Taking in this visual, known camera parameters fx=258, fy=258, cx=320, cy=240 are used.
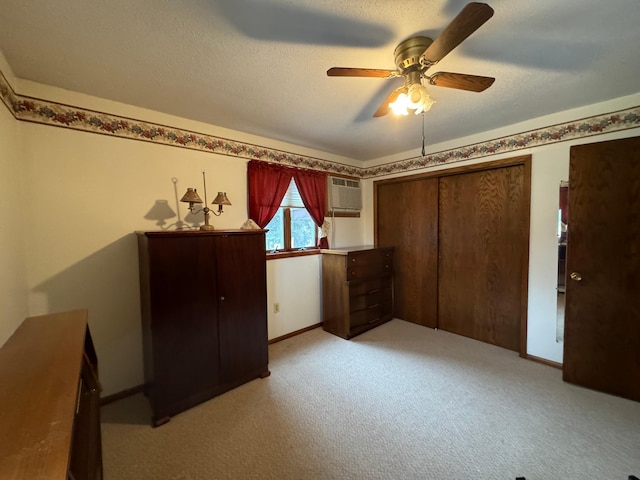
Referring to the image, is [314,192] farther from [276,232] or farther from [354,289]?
[354,289]

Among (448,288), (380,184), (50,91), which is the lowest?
(448,288)

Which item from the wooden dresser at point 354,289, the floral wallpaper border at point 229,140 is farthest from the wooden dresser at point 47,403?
the wooden dresser at point 354,289

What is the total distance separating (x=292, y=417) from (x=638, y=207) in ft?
9.48

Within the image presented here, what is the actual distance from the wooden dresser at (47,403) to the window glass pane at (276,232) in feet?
5.97

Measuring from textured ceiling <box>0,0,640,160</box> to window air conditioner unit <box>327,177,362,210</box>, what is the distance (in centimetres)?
128

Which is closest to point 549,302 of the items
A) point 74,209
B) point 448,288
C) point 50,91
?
point 448,288

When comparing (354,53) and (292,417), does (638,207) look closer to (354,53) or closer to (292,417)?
(354,53)

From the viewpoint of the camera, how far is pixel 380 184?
375 centimetres

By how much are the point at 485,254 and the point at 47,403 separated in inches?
133

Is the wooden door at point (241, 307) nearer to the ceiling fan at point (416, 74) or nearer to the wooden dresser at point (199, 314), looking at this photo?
the wooden dresser at point (199, 314)

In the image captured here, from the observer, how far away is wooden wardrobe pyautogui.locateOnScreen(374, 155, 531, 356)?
2.65 m

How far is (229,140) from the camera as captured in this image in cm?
257

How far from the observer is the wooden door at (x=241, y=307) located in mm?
2028

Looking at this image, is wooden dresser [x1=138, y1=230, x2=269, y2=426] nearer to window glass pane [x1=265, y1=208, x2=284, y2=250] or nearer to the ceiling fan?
window glass pane [x1=265, y1=208, x2=284, y2=250]
